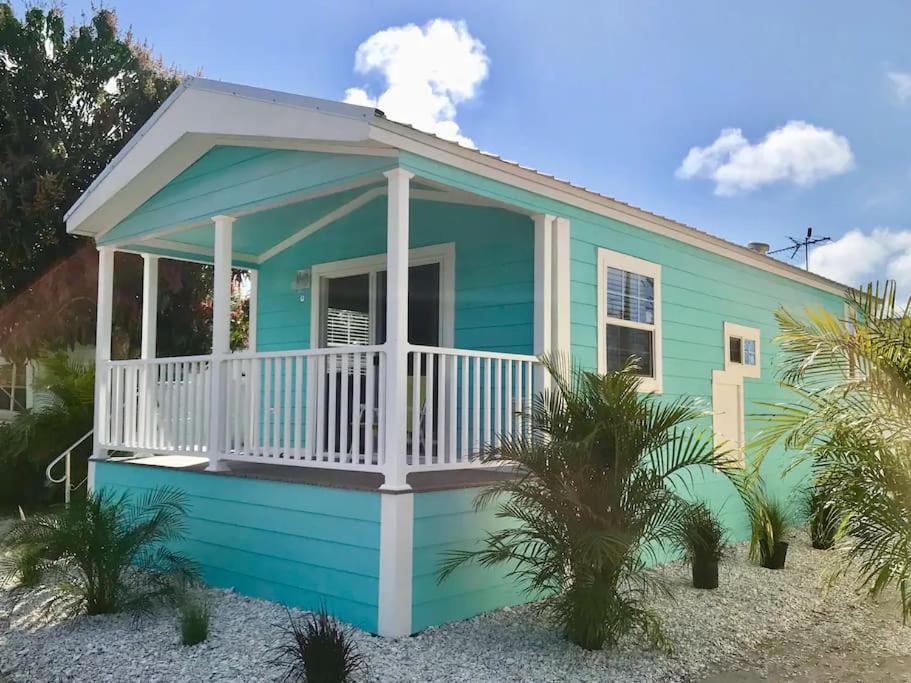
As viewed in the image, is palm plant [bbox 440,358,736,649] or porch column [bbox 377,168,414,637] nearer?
palm plant [bbox 440,358,736,649]

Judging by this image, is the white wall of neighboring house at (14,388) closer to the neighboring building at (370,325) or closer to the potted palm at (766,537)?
the neighboring building at (370,325)

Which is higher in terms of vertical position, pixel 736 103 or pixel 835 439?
pixel 736 103

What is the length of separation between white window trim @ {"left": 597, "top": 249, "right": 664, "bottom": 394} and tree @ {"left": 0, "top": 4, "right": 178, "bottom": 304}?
801 cm

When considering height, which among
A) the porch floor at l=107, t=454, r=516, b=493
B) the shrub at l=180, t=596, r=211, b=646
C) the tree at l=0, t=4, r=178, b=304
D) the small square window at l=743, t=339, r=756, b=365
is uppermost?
the tree at l=0, t=4, r=178, b=304

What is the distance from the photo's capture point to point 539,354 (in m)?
6.07

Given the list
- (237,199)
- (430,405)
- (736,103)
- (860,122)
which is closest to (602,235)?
(430,405)

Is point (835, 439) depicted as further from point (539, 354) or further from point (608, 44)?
point (608, 44)

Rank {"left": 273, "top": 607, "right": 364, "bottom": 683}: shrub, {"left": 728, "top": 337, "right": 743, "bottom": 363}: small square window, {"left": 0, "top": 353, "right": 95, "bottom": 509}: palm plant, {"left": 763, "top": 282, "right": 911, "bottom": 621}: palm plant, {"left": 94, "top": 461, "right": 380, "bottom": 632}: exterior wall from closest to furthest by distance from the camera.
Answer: {"left": 273, "top": 607, "right": 364, "bottom": 683}: shrub → {"left": 763, "top": 282, "right": 911, "bottom": 621}: palm plant → {"left": 94, "top": 461, "right": 380, "bottom": 632}: exterior wall → {"left": 728, "top": 337, "right": 743, "bottom": 363}: small square window → {"left": 0, "top": 353, "right": 95, "bottom": 509}: palm plant

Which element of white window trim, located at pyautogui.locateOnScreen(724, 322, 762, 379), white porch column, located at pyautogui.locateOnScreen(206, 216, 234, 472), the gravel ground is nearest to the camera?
the gravel ground

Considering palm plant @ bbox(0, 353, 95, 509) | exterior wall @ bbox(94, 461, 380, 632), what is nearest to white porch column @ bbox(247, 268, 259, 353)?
palm plant @ bbox(0, 353, 95, 509)

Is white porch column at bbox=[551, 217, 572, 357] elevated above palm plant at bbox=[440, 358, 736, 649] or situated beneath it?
elevated above

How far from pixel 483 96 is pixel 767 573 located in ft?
21.1

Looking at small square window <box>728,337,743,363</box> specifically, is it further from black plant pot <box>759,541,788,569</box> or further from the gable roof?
black plant pot <box>759,541,788,569</box>

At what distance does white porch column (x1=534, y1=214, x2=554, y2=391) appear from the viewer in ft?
20.0
